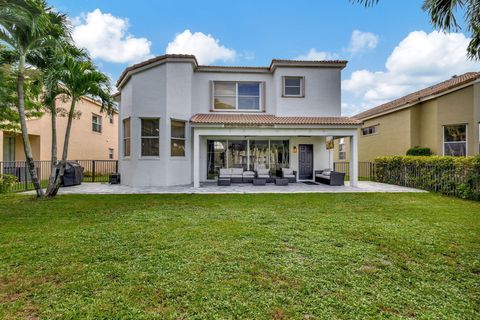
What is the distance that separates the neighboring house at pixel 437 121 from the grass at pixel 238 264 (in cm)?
984

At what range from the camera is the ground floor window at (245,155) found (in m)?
16.1

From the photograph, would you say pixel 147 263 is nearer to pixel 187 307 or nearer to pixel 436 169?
pixel 187 307

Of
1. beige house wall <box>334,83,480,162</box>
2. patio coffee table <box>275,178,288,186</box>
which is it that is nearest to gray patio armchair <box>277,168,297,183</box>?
patio coffee table <box>275,178,288,186</box>

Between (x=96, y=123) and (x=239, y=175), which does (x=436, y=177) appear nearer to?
(x=239, y=175)

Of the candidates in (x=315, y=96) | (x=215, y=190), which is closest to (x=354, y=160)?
(x=315, y=96)

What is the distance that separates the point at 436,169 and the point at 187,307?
13635mm

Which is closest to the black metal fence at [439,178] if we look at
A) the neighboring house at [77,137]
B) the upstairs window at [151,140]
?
the upstairs window at [151,140]

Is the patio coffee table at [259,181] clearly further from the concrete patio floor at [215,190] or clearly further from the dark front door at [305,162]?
the dark front door at [305,162]

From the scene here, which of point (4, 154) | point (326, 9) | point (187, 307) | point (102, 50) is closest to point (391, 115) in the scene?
point (326, 9)

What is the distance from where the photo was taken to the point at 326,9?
13.9 meters

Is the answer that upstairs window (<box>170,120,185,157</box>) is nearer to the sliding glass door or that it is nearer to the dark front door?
the sliding glass door

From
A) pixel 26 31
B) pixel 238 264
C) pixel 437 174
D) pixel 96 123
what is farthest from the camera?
pixel 96 123

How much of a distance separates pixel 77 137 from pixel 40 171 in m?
5.26

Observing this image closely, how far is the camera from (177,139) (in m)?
14.4
